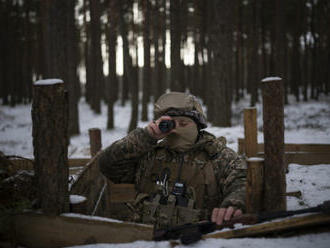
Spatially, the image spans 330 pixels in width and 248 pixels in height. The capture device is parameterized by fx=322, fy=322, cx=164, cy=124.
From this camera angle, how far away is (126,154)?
3.28m

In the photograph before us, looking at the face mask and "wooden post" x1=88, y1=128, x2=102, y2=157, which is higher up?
the face mask

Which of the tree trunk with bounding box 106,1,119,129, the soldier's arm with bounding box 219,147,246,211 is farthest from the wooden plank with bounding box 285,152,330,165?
the tree trunk with bounding box 106,1,119,129

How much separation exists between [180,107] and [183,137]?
314mm

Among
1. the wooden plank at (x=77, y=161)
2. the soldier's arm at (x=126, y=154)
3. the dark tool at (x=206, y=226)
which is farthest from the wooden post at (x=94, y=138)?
the dark tool at (x=206, y=226)

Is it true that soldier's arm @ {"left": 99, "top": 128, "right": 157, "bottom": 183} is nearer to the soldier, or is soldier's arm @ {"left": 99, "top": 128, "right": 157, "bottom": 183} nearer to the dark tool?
the soldier

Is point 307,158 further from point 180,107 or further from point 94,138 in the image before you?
point 94,138

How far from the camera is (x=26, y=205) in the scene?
101 inches

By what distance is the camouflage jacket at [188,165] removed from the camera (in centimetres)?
321

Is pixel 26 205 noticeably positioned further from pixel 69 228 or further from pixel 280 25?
pixel 280 25

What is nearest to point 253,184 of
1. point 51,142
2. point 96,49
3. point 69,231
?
point 69,231

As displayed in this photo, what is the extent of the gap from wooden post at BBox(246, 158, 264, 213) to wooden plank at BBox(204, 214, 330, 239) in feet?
1.33

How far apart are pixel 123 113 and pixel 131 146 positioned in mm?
20094


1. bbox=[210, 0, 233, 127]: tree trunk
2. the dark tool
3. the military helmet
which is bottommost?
the dark tool

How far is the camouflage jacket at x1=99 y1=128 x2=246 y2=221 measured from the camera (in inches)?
126
